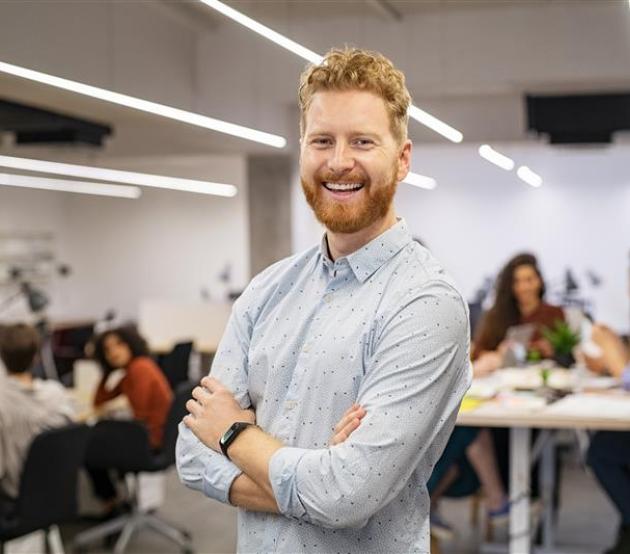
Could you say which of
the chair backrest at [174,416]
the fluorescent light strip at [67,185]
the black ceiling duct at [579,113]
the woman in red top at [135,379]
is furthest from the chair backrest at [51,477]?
the fluorescent light strip at [67,185]

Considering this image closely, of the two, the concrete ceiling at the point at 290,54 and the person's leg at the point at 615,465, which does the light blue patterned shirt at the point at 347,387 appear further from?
the person's leg at the point at 615,465

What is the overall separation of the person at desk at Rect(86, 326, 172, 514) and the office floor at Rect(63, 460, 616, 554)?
0.33 meters

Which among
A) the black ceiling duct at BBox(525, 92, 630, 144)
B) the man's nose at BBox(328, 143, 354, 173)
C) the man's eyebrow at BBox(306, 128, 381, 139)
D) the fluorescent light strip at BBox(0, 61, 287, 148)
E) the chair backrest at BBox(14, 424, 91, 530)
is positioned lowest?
the chair backrest at BBox(14, 424, 91, 530)

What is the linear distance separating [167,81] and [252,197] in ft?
14.7

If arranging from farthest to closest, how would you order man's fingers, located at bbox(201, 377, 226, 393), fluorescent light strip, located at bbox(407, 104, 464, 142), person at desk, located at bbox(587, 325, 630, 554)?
fluorescent light strip, located at bbox(407, 104, 464, 142) → person at desk, located at bbox(587, 325, 630, 554) → man's fingers, located at bbox(201, 377, 226, 393)

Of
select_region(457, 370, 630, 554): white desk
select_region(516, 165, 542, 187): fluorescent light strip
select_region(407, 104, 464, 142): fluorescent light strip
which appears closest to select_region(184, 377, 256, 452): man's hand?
select_region(457, 370, 630, 554): white desk

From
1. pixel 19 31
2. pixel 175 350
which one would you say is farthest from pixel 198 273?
pixel 19 31

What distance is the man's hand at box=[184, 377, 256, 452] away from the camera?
1752 mm

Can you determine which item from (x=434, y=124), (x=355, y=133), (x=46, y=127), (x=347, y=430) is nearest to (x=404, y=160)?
(x=355, y=133)

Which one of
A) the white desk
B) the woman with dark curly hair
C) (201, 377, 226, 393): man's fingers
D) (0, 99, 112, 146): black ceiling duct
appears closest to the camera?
(201, 377, 226, 393): man's fingers

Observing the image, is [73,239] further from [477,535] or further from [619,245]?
[477,535]

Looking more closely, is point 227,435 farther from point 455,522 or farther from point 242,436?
point 455,522

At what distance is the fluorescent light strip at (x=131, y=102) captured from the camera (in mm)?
3041

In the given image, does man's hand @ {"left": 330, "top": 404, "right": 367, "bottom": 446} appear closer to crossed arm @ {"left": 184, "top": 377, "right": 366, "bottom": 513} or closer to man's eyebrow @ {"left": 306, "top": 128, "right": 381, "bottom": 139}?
crossed arm @ {"left": 184, "top": 377, "right": 366, "bottom": 513}
